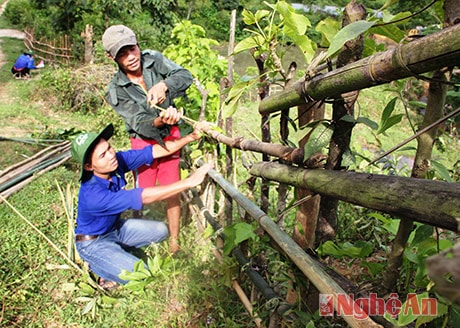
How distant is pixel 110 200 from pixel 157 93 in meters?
0.78

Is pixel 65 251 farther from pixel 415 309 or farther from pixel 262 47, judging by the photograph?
pixel 415 309

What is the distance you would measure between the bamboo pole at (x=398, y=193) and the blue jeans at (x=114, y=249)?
173 centimetres

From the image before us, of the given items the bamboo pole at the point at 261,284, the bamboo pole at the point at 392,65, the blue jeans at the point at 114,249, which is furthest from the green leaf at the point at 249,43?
the blue jeans at the point at 114,249

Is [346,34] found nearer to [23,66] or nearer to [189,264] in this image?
[189,264]

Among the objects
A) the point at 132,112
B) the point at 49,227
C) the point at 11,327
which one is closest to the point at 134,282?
the point at 11,327

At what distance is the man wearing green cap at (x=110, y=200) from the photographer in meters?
2.18

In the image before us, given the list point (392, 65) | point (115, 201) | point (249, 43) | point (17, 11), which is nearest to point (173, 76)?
point (115, 201)

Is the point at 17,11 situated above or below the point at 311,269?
above

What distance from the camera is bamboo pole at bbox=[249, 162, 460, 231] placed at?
55 cm

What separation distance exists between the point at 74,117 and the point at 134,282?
5840 mm

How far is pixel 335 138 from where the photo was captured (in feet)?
3.01

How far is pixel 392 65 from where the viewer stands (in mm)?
600

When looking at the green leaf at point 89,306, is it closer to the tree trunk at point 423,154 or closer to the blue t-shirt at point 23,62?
the tree trunk at point 423,154

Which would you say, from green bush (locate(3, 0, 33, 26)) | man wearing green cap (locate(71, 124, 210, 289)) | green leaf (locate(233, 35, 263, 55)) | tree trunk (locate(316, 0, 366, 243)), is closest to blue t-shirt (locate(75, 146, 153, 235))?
man wearing green cap (locate(71, 124, 210, 289))
